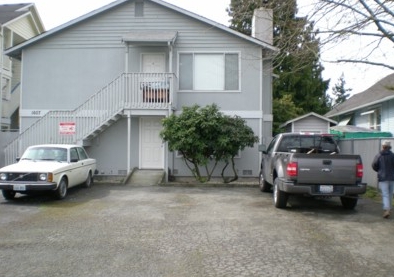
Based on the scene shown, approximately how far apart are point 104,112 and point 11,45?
41.9 ft

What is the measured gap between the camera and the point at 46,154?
12820mm

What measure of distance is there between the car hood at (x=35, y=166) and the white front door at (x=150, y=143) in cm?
577

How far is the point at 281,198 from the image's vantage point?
33.5 ft

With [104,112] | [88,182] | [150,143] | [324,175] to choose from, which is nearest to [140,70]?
[104,112]

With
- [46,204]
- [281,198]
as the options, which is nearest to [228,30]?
[281,198]

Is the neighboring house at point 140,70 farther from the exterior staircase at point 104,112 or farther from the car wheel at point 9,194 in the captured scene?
the car wheel at point 9,194

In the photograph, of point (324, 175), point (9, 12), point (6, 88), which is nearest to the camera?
point (324, 175)

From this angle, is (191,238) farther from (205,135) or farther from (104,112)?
(104,112)

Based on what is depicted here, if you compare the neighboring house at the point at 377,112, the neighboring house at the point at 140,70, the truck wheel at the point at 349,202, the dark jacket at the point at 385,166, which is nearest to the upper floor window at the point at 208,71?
the neighboring house at the point at 140,70

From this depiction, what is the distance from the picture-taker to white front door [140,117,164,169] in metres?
17.9

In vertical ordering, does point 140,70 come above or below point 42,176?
above

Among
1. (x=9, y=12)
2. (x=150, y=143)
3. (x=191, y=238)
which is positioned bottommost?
(x=191, y=238)

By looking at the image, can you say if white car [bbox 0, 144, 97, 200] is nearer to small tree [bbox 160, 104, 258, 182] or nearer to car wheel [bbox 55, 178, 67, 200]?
car wheel [bbox 55, 178, 67, 200]

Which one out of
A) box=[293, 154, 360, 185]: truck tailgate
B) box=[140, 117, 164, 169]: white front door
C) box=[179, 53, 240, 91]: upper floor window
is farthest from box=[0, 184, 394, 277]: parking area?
box=[179, 53, 240, 91]: upper floor window
